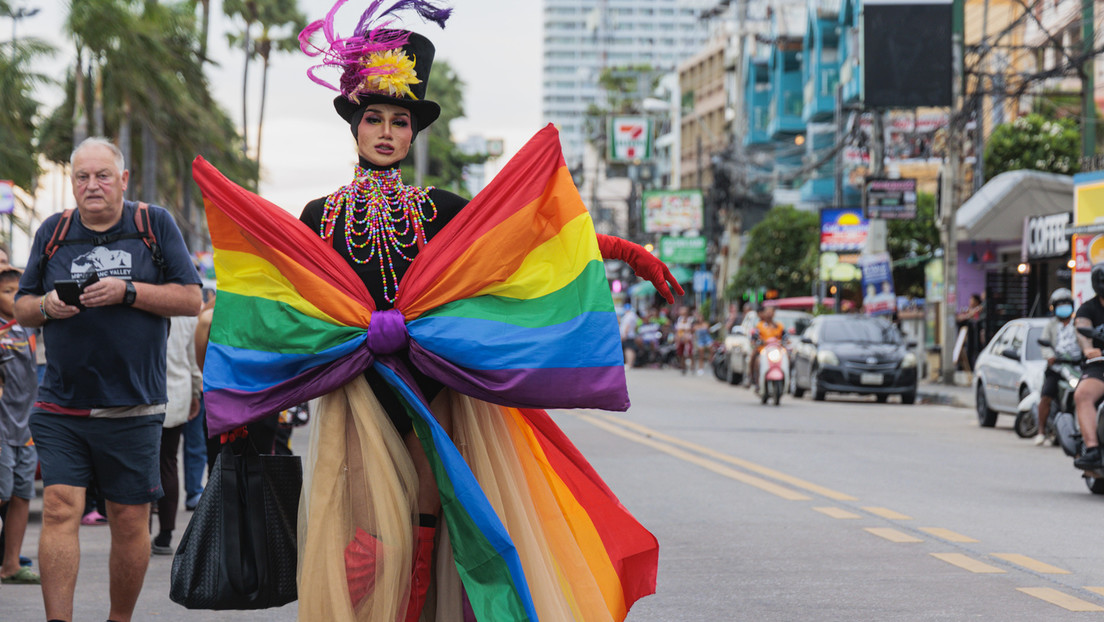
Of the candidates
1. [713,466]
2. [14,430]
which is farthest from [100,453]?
[713,466]

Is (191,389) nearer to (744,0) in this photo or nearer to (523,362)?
(523,362)

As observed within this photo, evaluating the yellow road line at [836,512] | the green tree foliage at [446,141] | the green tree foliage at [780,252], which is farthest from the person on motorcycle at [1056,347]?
the green tree foliage at [446,141]

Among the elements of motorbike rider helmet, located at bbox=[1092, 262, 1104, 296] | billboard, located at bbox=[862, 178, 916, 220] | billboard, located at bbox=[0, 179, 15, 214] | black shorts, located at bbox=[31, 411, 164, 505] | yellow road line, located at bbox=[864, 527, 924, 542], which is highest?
billboard, located at bbox=[862, 178, 916, 220]

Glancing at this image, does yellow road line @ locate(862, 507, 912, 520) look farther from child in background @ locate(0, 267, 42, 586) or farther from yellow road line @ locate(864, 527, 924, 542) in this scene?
child in background @ locate(0, 267, 42, 586)

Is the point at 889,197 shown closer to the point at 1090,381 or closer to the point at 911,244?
the point at 911,244

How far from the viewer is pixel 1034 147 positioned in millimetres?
40031

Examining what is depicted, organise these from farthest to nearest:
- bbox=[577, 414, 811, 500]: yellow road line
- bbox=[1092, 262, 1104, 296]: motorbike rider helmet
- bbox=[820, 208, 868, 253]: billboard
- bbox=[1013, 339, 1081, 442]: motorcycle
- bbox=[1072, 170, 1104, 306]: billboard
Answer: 1. bbox=[820, 208, 868, 253]: billboard
2. bbox=[1072, 170, 1104, 306]: billboard
3. bbox=[1013, 339, 1081, 442]: motorcycle
4. bbox=[577, 414, 811, 500]: yellow road line
5. bbox=[1092, 262, 1104, 296]: motorbike rider helmet

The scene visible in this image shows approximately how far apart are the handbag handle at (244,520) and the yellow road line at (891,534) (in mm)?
5300

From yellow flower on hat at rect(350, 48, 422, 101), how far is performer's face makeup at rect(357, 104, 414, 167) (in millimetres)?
68

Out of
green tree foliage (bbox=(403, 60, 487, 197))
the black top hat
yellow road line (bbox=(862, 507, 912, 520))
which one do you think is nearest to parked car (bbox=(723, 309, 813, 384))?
yellow road line (bbox=(862, 507, 912, 520))

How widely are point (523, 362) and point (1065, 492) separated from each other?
8.62 m

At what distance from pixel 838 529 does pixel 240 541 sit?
568cm

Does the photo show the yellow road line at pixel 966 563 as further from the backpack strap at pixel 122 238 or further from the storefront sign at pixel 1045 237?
the storefront sign at pixel 1045 237

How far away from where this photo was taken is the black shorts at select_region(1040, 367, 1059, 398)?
1462 cm
